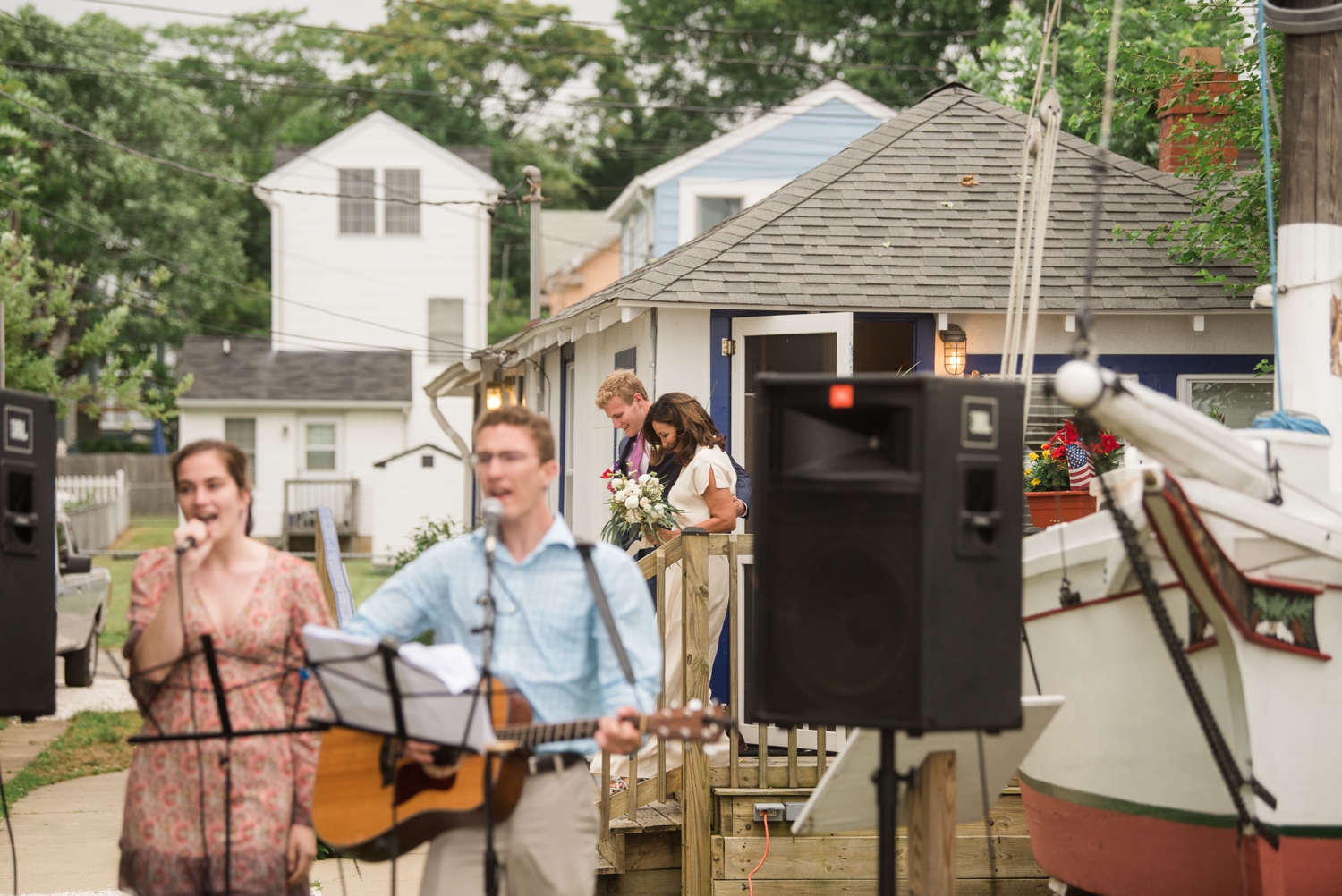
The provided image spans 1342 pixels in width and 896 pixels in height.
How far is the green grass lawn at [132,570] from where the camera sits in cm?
1791

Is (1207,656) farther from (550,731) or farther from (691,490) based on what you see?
(691,490)

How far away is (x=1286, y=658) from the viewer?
14.8 ft

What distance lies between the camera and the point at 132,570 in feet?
55.5

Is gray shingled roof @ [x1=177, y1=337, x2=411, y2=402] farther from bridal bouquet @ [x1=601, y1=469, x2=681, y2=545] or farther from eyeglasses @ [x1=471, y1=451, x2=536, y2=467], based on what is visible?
eyeglasses @ [x1=471, y1=451, x2=536, y2=467]

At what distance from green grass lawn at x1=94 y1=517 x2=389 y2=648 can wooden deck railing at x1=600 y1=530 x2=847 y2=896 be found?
806 cm

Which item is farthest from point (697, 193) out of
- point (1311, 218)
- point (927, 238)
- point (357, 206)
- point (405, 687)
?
point (405, 687)

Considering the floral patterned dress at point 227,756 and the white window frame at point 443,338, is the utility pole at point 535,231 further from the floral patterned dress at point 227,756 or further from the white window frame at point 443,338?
the white window frame at point 443,338

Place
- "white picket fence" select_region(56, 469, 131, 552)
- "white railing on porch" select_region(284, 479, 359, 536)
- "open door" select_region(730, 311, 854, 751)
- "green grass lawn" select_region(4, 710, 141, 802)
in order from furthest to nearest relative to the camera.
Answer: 1. "white railing on porch" select_region(284, 479, 359, 536)
2. "white picket fence" select_region(56, 469, 131, 552)
3. "green grass lawn" select_region(4, 710, 141, 802)
4. "open door" select_region(730, 311, 854, 751)

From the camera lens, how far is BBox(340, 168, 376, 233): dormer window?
98.6 feet

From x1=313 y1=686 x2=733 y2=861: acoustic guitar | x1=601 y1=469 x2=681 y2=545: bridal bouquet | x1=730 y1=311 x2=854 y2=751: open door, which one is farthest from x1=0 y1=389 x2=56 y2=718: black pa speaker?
x1=730 y1=311 x2=854 y2=751: open door

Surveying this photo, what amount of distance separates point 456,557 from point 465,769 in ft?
1.91

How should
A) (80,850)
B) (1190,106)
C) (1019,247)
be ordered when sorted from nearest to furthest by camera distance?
(1019,247), (80,850), (1190,106)

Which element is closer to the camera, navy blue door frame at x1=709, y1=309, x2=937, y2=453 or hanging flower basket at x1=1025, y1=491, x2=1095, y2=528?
hanging flower basket at x1=1025, y1=491, x2=1095, y2=528

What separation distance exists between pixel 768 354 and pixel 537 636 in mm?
5356
